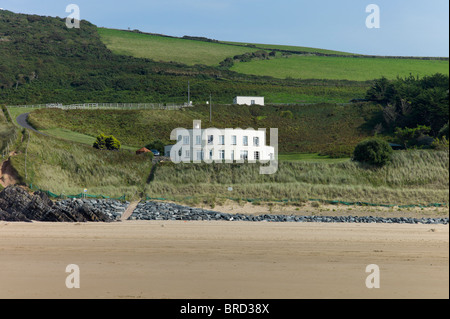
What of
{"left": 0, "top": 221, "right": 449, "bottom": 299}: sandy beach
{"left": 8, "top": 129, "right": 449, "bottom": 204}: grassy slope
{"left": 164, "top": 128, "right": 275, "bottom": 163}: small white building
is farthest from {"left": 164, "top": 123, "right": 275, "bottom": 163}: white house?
{"left": 0, "top": 221, "right": 449, "bottom": 299}: sandy beach

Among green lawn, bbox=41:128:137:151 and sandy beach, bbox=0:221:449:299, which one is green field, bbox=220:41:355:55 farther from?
sandy beach, bbox=0:221:449:299

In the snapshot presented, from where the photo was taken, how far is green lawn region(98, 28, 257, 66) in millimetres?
110688

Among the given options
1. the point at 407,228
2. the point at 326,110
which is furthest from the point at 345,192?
A: the point at 326,110

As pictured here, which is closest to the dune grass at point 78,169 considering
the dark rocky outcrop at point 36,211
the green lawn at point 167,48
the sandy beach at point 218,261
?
the dark rocky outcrop at point 36,211

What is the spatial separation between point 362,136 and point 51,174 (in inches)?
1626

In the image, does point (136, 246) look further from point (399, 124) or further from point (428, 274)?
point (399, 124)

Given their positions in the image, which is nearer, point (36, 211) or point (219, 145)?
point (36, 211)

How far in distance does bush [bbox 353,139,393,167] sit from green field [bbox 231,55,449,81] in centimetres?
6372

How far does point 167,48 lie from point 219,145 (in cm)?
8097

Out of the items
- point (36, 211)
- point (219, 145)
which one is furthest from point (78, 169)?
point (219, 145)

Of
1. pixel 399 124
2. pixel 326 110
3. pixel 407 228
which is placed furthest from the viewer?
pixel 326 110

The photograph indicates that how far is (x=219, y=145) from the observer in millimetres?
40312

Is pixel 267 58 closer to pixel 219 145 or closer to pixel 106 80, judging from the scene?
pixel 106 80
